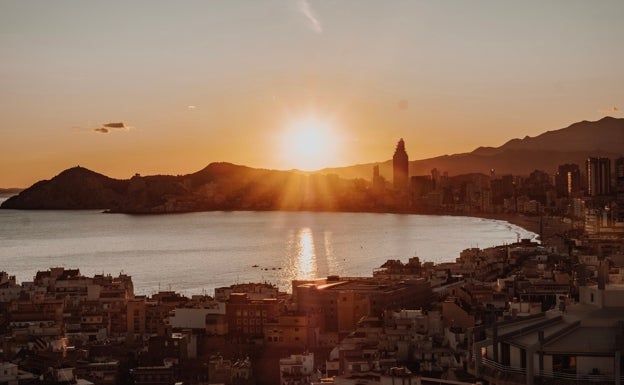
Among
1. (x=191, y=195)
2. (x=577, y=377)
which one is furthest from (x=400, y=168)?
(x=577, y=377)

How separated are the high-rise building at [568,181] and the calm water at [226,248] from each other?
733cm

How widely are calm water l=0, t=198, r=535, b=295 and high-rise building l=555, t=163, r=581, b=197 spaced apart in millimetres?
7332

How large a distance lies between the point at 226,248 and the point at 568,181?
153ft

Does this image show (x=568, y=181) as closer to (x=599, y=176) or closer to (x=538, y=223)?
(x=538, y=223)

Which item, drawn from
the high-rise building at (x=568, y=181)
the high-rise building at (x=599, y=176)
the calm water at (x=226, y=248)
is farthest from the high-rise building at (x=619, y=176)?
the high-rise building at (x=568, y=181)

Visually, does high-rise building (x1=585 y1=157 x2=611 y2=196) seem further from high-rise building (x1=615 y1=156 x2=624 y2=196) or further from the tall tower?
the tall tower

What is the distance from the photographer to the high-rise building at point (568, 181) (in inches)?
3647

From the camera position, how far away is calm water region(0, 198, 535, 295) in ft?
140

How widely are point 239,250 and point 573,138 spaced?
128 meters

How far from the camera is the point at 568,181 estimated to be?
9744 centimetres

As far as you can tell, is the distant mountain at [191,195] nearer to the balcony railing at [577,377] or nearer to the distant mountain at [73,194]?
the distant mountain at [73,194]

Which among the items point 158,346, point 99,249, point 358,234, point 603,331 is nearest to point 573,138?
point 358,234

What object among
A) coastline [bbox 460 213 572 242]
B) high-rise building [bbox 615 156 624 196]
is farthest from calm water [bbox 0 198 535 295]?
high-rise building [bbox 615 156 624 196]

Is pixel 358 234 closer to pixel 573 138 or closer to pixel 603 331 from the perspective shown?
pixel 603 331
